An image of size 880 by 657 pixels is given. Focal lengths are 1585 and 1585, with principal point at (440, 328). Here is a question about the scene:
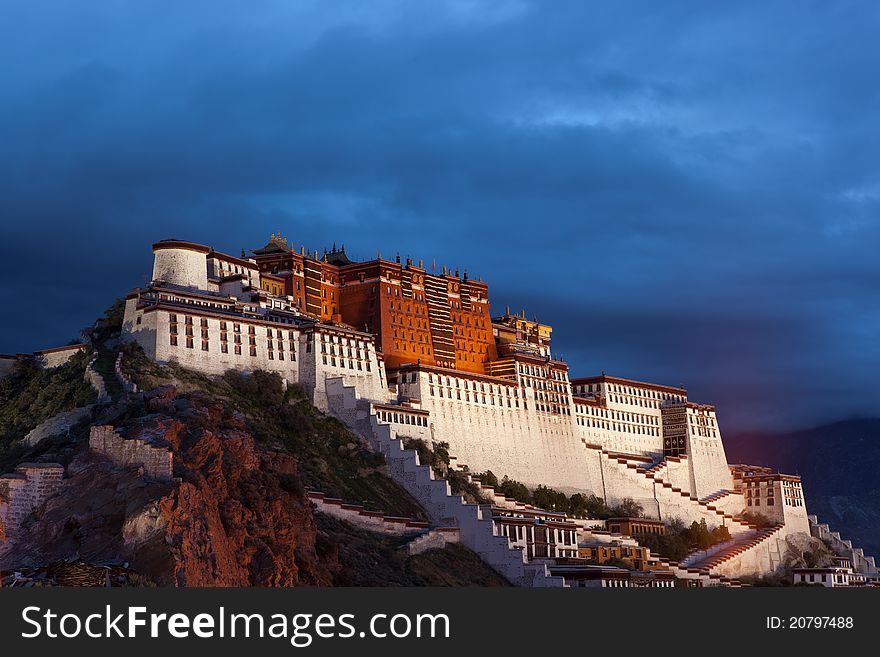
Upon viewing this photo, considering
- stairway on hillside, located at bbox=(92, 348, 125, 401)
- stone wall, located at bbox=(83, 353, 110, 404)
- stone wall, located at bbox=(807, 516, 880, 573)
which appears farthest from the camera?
stone wall, located at bbox=(807, 516, 880, 573)

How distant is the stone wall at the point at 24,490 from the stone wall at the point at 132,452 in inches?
97.9

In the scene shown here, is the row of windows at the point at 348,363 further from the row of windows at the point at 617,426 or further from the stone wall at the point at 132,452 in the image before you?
the stone wall at the point at 132,452

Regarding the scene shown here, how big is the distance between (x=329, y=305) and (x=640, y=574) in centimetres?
3560

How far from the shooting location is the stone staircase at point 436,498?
96500mm

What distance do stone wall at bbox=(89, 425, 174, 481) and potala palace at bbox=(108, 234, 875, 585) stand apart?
1895cm

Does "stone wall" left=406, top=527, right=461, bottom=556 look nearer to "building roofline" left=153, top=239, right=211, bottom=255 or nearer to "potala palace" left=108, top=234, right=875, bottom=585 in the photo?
"potala palace" left=108, top=234, right=875, bottom=585

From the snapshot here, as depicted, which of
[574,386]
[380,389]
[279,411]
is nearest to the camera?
[279,411]

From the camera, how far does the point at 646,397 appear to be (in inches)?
5586

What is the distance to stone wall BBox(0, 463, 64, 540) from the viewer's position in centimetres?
7975

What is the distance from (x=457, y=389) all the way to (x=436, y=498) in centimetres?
1693

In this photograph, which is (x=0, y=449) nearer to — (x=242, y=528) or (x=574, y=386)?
(x=242, y=528)

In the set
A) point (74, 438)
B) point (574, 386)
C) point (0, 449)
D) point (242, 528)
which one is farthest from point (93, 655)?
point (574, 386)

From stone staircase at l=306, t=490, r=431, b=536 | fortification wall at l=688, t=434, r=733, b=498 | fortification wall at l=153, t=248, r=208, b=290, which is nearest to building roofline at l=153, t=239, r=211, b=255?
fortification wall at l=153, t=248, r=208, b=290

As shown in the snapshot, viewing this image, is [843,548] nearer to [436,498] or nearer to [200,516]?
[436,498]
